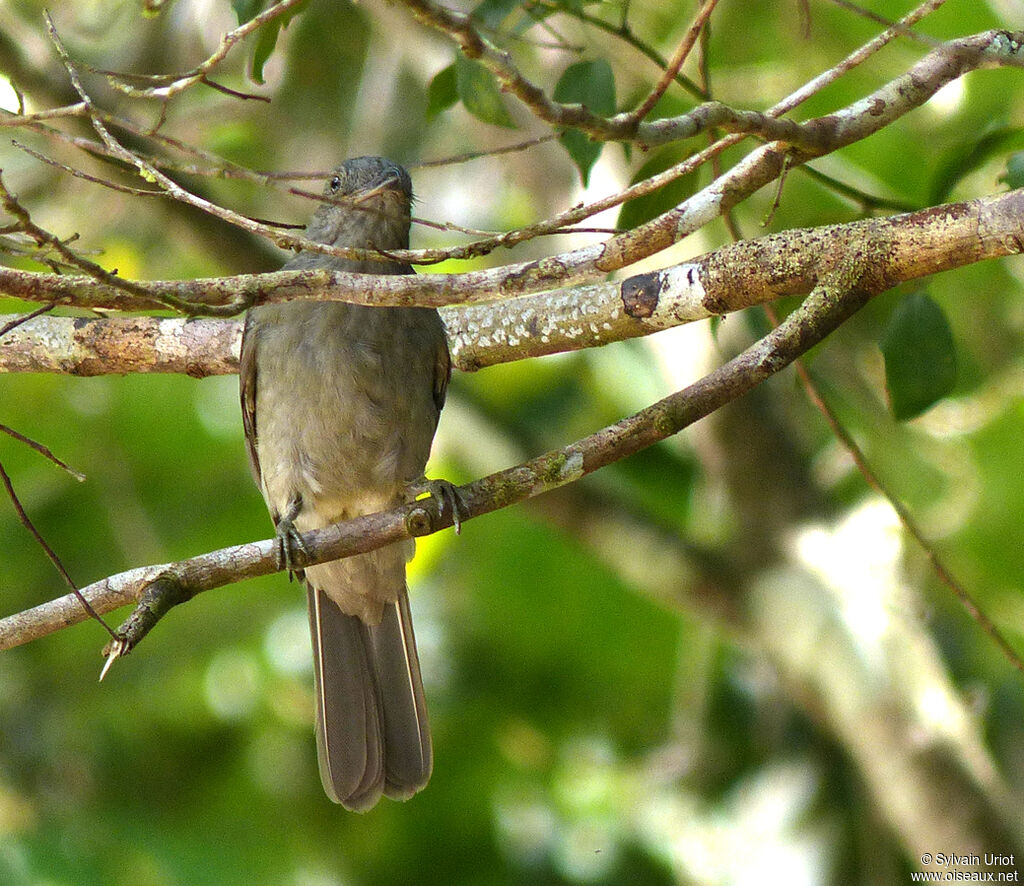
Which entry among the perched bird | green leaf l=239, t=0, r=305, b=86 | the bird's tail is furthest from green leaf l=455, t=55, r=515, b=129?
the bird's tail

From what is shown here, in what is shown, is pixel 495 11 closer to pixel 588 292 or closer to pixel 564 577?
pixel 588 292

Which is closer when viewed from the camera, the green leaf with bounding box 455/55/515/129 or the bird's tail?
the green leaf with bounding box 455/55/515/129

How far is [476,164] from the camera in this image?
6.85 m

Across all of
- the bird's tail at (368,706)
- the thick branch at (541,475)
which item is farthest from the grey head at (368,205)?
the thick branch at (541,475)

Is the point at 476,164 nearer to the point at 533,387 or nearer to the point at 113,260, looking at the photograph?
the point at 533,387

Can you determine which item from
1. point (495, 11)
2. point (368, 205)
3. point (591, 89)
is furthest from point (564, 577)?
point (495, 11)

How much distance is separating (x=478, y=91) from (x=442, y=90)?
0.33 meters

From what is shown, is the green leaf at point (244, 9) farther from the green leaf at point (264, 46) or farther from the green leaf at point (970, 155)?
the green leaf at point (970, 155)

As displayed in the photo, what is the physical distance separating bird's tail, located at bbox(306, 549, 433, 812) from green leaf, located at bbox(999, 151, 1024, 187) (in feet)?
8.10

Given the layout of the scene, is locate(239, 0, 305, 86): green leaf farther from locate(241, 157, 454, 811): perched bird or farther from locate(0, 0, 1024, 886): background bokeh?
locate(0, 0, 1024, 886): background bokeh

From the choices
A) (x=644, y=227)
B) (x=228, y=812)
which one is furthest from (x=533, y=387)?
(x=644, y=227)

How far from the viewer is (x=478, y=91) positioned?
9.41 feet

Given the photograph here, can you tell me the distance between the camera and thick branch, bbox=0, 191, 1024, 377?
2238mm

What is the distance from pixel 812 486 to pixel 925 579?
2.26 ft
